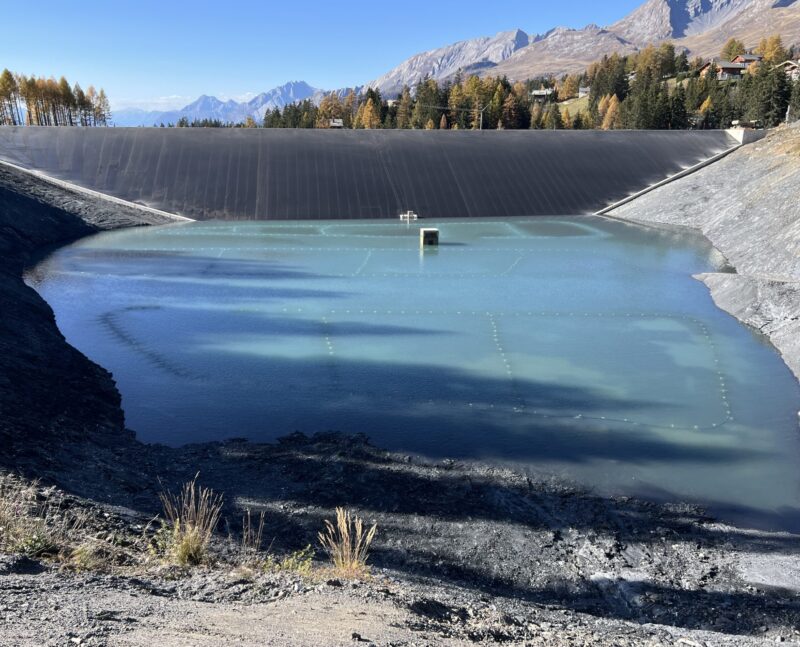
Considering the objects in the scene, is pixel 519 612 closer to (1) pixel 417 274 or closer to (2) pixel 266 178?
(1) pixel 417 274

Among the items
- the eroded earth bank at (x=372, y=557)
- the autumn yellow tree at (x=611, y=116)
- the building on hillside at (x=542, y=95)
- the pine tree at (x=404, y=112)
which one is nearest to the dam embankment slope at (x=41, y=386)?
the eroded earth bank at (x=372, y=557)

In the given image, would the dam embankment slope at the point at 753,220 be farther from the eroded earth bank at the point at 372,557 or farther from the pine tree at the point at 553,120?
the pine tree at the point at 553,120

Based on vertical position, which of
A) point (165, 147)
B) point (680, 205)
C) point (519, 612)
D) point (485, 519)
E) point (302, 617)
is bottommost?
point (485, 519)

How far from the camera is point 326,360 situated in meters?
13.5

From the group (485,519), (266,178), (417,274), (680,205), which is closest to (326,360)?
(485,519)

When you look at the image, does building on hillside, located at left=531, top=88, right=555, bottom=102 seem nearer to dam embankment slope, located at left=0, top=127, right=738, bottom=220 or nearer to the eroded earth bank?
dam embankment slope, located at left=0, top=127, right=738, bottom=220

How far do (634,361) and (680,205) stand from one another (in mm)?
21821

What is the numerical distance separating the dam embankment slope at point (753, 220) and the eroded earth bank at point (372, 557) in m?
3.25

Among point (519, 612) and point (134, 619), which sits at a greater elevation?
point (134, 619)

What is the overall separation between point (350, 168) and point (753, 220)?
1944cm

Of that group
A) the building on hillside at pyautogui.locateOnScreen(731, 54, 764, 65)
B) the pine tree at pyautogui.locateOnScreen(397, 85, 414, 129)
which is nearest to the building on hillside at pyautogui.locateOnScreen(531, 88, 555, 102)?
the building on hillside at pyautogui.locateOnScreen(731, 54, 764, 65)

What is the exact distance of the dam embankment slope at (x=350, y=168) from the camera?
32500mm

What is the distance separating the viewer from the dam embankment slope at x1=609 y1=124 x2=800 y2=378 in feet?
53.3

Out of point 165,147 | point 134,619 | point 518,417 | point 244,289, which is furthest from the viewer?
point 165,147
